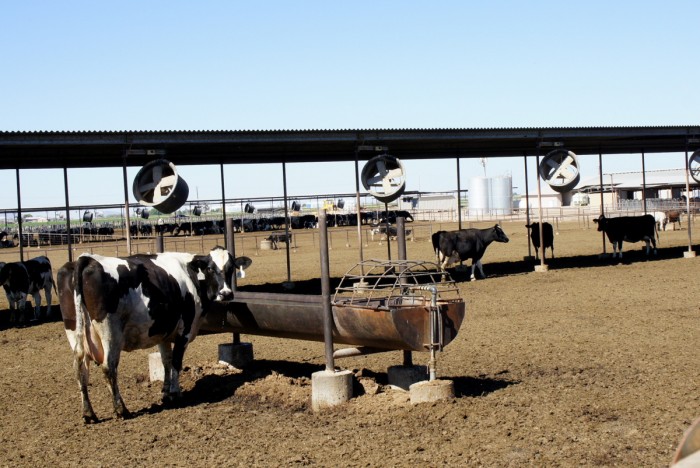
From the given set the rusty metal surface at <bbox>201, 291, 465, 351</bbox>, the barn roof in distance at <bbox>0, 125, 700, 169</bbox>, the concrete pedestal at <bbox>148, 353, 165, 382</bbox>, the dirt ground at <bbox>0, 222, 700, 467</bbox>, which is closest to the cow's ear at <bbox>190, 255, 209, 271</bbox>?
the rusty metal surface at <bbox>201, 291, 465, 351</bbox>

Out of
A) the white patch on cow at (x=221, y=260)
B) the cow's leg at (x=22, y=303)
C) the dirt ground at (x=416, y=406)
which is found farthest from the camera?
the cow's leg at (x=22, y=303)

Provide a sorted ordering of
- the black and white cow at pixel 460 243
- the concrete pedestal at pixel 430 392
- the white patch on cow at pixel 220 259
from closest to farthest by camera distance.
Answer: the concrete pedestal at pixel 430 392 < the white patch on cow at pixel 220 259 < the black and white cow at pixel 460 243

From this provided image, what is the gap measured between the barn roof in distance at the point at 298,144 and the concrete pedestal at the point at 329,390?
34.6 ft

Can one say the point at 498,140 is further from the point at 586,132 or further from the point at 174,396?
the point at 174,396

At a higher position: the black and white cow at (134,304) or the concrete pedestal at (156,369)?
the black and white cow at (134,304)

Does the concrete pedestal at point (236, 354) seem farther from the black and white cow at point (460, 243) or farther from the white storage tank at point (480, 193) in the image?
the white storage tank at point (480, 193)

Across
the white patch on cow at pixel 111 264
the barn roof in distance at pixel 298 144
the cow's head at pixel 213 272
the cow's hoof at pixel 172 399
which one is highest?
the barn roof in distance at pixel 298 144

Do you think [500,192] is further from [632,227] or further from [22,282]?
[22,282]

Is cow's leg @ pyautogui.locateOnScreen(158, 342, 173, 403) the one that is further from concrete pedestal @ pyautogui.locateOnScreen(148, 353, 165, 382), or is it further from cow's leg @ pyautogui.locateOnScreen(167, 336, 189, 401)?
concrete pedestal @ pyautogui.locateOnScreen(148, 353, 165, 382)

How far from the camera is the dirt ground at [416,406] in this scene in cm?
779

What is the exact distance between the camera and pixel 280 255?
130 feet

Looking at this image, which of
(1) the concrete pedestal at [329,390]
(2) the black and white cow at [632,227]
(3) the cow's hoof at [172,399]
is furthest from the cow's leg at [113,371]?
(2) the black and white cow at [632,227]

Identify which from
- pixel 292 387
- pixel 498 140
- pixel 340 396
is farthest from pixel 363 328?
pixel 498 140

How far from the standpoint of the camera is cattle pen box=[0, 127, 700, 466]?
25.6ft
